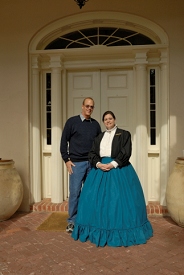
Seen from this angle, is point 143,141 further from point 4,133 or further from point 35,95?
point 4,133

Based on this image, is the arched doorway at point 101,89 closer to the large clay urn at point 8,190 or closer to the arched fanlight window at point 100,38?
the arched fanlight window at point 100,38

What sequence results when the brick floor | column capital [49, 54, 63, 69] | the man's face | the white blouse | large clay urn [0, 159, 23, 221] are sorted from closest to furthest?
the brick floor → the white blouse → the man's face → large clay urn [0, 159, 23, 221] → column capital [49, 54, 63, 69]

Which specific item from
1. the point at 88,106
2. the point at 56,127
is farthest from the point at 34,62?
the point at 88,106

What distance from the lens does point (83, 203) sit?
328 cm

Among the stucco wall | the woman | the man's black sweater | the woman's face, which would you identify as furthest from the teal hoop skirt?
the stucco wall

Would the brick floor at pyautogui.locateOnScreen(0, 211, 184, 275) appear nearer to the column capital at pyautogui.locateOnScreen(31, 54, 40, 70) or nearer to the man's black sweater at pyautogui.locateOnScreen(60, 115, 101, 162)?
the man's black sweater at pyautogui.locateOnScreen(60, 115, 101, 162)

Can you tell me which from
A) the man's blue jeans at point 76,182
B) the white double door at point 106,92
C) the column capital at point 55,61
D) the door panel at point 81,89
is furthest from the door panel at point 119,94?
the man's blue jeans at point 76,182

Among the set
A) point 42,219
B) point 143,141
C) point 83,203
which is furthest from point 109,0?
point 42,219

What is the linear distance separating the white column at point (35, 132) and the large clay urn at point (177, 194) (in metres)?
2.27

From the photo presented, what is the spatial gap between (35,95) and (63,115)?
0.60 m

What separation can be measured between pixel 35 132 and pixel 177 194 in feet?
8.37

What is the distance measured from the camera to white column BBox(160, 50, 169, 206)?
4426mm

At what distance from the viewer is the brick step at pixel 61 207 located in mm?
4368

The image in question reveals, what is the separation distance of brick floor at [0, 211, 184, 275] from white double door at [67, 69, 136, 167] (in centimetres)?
186
